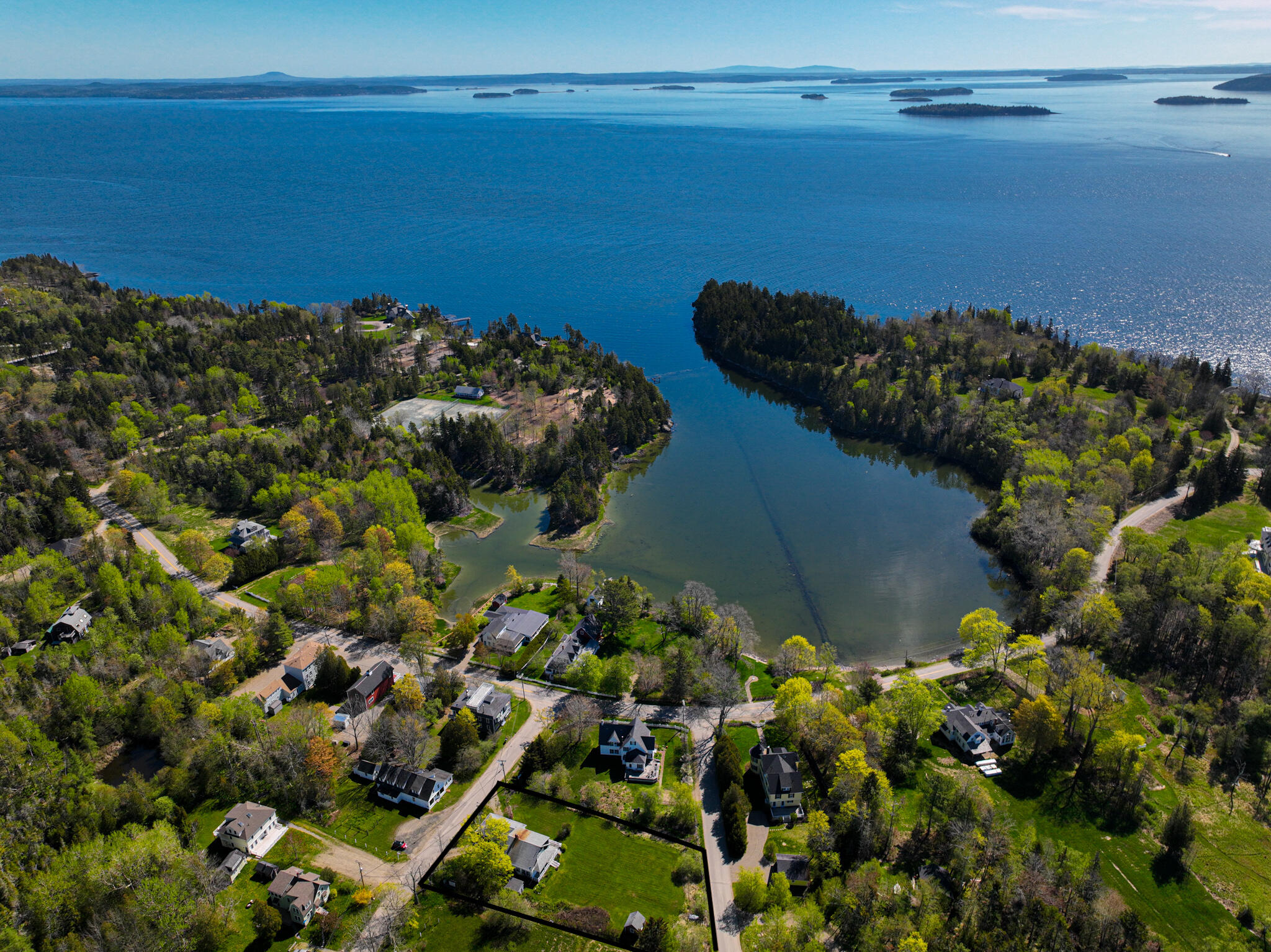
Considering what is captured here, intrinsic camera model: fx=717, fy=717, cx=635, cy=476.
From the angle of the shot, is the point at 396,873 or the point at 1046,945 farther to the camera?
the point at 396,873

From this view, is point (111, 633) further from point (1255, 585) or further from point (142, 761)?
point (1255, 585)

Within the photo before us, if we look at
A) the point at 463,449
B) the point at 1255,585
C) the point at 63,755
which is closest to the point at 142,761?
the point at 63,755

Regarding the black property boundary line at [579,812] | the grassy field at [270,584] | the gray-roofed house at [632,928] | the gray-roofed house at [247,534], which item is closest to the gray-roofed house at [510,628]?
the black property boundary line at [579,812]

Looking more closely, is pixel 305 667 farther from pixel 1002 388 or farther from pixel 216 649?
pixel 1002 388

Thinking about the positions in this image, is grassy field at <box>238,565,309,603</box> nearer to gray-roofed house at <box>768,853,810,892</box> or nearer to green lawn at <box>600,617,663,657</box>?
green lawn at <box>600,617,663,657</box>

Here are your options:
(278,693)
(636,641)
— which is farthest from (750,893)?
(278,693)

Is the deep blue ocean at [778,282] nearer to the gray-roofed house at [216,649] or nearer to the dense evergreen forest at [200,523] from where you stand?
the dense evergreen forest at [200,523]
